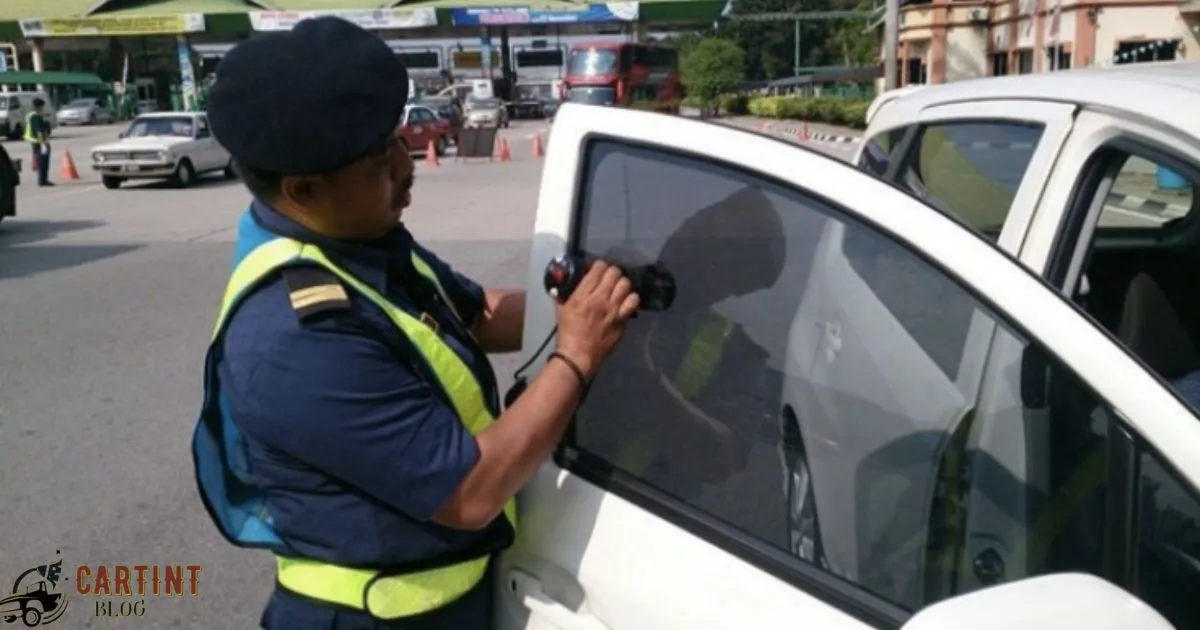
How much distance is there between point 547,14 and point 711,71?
922 cm

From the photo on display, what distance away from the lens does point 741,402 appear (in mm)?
1755

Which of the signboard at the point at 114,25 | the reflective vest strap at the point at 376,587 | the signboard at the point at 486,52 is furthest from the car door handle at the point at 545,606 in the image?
the signboard at the point at 486,52

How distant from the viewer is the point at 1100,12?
2616 cm

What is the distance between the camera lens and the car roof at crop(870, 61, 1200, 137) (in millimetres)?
1754

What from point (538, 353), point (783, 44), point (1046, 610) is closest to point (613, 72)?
point (538, 353)

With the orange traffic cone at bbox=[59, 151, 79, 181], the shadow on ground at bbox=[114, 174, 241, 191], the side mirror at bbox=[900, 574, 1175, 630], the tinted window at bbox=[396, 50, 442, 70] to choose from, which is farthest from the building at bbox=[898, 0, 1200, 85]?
the tinted window at bbox=[396, 50, 442, 70]

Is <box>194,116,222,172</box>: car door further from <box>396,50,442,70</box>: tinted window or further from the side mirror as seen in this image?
<box>396,50,442,70</box>: tinted window

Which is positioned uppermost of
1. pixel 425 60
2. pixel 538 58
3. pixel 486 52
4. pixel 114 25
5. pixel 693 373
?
pixel 114 25

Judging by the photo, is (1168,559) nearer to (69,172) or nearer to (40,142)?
(40,142)

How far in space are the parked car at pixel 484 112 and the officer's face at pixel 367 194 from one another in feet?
120

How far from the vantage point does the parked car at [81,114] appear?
173 feet

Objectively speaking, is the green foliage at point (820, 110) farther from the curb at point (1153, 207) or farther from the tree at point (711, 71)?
the curb at point (1153, 207)

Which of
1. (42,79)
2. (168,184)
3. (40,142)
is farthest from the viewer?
(42,79)
